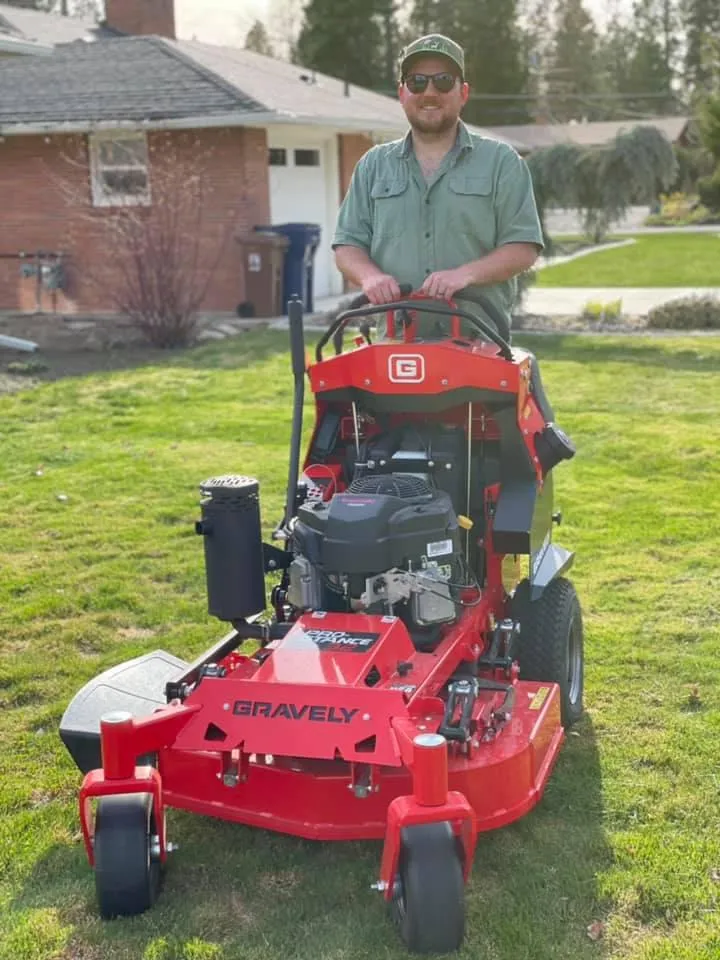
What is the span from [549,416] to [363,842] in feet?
5.46

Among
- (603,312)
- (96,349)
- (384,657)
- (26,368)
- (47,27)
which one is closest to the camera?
(384,657)

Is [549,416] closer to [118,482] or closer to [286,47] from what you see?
[118,482]

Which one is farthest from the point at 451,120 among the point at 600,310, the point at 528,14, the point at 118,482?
the point at 528,14

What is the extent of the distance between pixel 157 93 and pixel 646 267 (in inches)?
458

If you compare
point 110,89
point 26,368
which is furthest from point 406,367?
point 110,89

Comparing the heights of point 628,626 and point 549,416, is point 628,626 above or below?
below

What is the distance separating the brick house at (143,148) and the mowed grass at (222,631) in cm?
775

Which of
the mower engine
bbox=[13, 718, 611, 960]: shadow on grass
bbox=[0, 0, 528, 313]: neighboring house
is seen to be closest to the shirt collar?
the mower engine

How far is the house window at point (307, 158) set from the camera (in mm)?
19188

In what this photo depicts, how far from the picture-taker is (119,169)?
1773 centimetres

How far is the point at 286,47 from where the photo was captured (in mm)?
62094

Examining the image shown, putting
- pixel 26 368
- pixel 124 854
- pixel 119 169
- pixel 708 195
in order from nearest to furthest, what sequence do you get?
pixel 124 854 < pixel 26 368 < pixel 119 169 < pixel 708 195

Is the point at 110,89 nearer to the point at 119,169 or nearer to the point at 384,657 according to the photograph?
the point at 119,169

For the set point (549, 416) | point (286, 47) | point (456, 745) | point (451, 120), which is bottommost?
point (456, 745)
